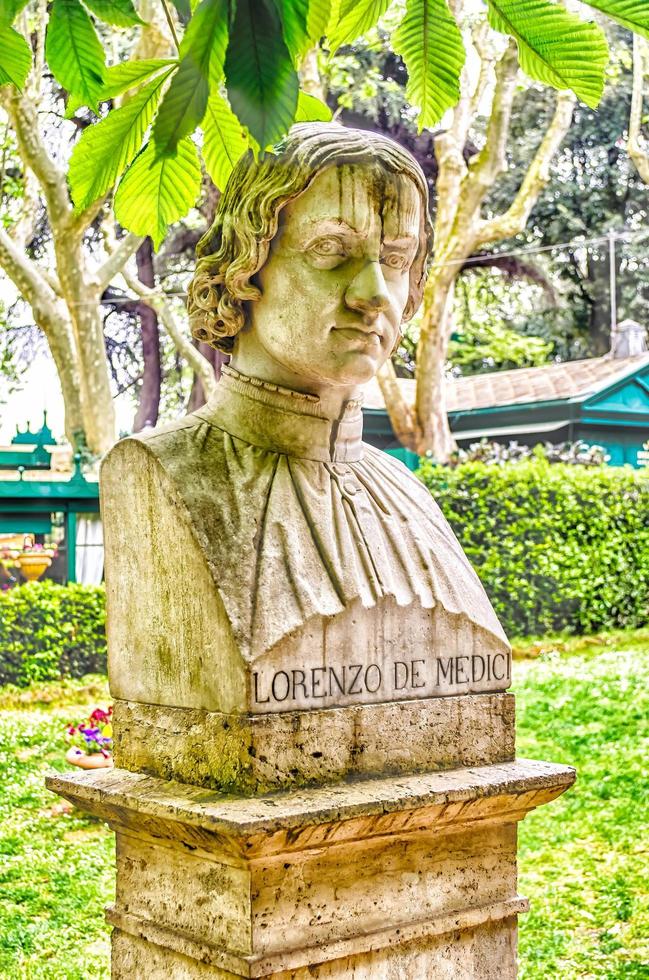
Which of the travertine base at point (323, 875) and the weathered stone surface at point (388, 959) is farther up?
the travertine base at point (323, 875)

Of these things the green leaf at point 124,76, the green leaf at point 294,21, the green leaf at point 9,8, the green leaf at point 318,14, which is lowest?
the green leaf at point 294,21

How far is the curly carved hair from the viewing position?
2.95 m

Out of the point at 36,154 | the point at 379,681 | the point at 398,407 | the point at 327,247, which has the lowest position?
the point at 379,681

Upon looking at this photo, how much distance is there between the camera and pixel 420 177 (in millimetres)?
3121

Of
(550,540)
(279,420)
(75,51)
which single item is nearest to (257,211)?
(279,420)

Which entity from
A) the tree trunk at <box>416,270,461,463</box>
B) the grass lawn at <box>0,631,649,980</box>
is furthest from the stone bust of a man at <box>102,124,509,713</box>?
the tree trunk at <box>416,270,461,463</box>

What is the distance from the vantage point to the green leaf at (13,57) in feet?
7.18

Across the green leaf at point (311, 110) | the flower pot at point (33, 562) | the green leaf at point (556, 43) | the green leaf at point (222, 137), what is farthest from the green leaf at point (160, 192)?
the flower pot at point (33, 562)

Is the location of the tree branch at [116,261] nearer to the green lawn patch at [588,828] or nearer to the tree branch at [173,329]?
the tree branch at [173,329]

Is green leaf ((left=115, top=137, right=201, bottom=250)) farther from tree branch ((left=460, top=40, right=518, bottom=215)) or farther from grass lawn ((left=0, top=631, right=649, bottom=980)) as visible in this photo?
tree branch ((left=460, top=40, right=518, bottom=215))

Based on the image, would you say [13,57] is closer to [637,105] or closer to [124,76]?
[124,76]

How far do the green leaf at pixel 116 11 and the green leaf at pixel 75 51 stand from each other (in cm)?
10

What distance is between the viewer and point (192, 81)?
5.58 ft

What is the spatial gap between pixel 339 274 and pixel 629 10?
3.59ft
